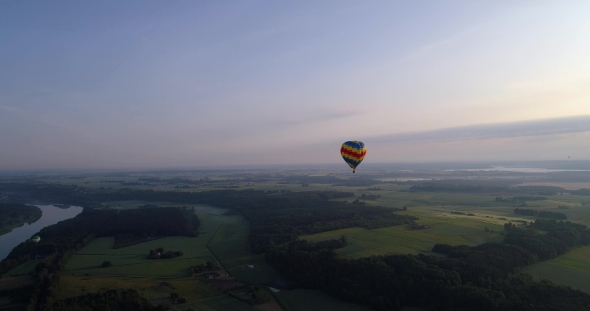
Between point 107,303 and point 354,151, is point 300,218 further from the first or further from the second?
point 107,303

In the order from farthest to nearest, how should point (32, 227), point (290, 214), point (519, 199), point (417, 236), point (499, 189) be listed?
point (499, 189), point (519, 199), point (32, 227), point (290, 214), point (417, 236)

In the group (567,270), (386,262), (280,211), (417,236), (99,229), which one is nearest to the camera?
(567,270)

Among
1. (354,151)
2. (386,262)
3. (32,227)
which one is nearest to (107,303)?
(386,262)

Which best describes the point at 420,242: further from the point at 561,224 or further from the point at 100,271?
the point at 100,271

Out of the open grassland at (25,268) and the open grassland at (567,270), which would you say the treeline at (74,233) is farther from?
the open grassland at (567,270)

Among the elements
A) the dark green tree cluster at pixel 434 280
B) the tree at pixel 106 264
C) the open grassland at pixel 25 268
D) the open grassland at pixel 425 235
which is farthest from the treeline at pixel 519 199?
the open grassland at pixel 25 268

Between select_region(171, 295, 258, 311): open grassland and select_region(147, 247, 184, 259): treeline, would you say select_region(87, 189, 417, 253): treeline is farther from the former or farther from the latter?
select_region(171, 295, 258, 311): open grassland
